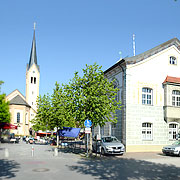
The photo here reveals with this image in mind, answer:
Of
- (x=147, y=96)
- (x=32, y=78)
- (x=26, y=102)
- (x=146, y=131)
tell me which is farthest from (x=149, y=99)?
(x=32, y=78)

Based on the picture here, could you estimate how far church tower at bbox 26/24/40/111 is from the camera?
9050 centimetres

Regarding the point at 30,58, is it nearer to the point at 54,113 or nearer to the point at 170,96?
the point at 54,113

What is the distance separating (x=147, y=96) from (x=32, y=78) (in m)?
71.9

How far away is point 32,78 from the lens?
9350cm

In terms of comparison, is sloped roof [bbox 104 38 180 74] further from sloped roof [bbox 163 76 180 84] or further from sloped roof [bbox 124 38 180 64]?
sloped roof [bbox 163 76 180 84]

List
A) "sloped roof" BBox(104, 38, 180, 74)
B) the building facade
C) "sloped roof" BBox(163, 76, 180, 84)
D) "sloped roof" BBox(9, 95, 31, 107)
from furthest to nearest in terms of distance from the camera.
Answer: "sloped roof" BBox(9, 95, 31, 107) → "sloped roof" BBox(163, 76, 180, 84) → "sloped roof" BBox(104, 38, 180, 74) → the building facade

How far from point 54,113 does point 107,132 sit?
8394mm

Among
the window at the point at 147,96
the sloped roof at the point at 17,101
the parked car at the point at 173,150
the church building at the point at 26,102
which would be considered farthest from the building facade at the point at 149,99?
the sloped roof at the point at 17,101

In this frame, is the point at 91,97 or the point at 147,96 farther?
the point at 147,96

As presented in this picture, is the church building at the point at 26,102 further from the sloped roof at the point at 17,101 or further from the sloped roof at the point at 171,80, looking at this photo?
the sloped roof at the point at 171,80

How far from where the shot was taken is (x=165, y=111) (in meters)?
26.5

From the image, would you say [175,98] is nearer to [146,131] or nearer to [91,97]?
[146,131]

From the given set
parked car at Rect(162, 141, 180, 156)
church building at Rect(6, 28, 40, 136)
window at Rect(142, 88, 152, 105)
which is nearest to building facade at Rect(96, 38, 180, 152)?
window at Rect(142, 88, 152, 105)

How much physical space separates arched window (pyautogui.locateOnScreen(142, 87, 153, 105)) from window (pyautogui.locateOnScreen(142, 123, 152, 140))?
7.04 ft
